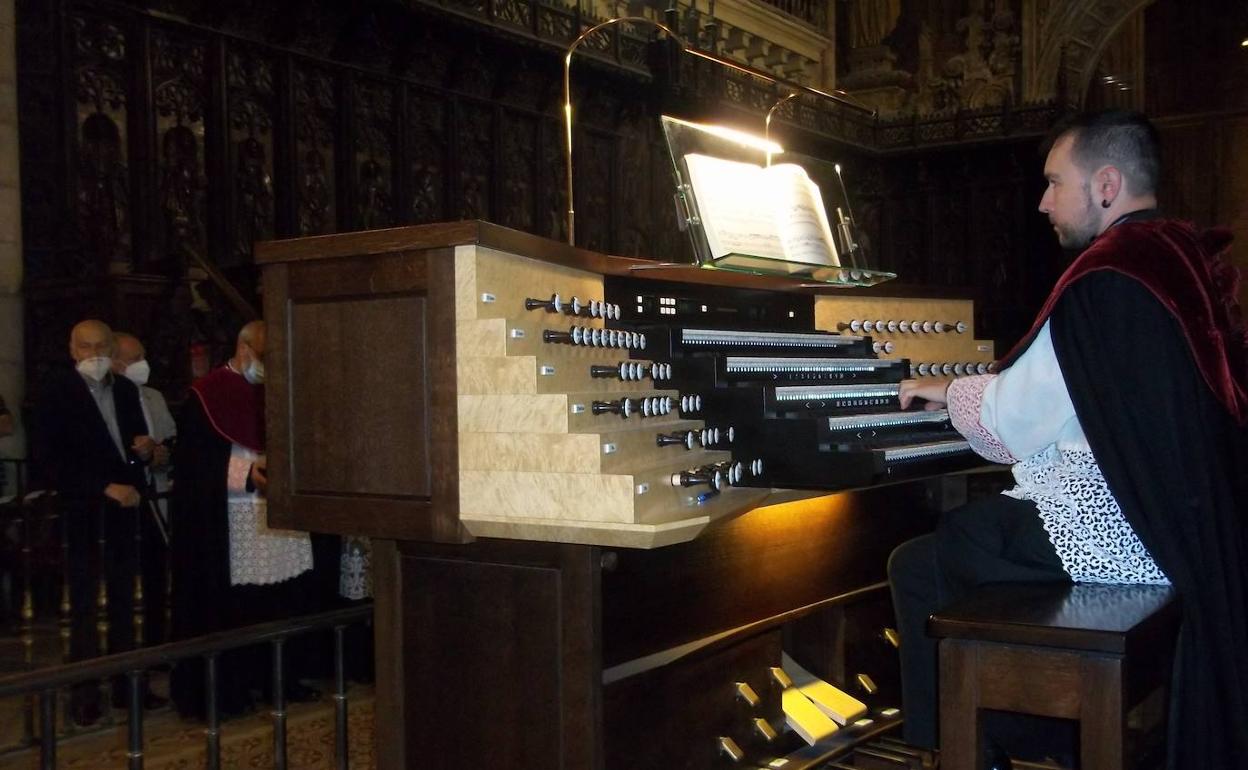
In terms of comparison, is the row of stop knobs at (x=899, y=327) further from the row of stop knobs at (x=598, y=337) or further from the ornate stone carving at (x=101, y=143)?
the ornate stone carving at (x=101, y=143)

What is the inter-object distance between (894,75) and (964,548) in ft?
35.0

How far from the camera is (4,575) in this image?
556 cm

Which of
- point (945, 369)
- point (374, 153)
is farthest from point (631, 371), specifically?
point (374, 153)

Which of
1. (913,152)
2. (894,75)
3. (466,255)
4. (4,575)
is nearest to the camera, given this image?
(466,255)

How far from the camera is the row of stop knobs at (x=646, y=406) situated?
2.64m

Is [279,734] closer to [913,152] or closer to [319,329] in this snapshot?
[319,329]

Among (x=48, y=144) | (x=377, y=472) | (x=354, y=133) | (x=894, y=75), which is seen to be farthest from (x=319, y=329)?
(x=894, y=75)

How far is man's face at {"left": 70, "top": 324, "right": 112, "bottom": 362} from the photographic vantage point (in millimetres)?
4855

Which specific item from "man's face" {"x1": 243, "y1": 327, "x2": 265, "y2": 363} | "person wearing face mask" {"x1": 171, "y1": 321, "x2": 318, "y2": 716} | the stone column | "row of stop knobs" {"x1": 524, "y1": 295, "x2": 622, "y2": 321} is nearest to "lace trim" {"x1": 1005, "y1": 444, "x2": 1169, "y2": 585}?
"row of stop knobs" {"x1": 524, "y1": 295, "x2": 622, "y2": 321}

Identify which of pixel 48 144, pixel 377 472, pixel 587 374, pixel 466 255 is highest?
pixel 48 144

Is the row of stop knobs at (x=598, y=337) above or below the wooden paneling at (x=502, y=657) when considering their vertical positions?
above

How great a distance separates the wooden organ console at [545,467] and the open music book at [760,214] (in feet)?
0.61

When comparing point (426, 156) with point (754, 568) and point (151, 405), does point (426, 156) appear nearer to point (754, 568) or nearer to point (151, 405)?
point (151, 405)

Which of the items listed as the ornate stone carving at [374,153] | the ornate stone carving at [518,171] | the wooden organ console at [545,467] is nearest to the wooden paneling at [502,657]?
the wooden organ console at [545,467]
